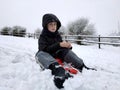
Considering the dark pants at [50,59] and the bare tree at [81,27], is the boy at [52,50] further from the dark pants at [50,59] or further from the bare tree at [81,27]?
the bare tree at [81,27]

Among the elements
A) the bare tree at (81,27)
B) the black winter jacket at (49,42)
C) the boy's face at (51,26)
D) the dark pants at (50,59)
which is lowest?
the dark pants at (50,59)

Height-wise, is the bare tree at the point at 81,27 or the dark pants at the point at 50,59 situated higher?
the bare tree at the point at 81,27

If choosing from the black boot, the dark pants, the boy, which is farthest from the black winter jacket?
the black boot

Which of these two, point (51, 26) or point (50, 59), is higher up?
point (51, 26)

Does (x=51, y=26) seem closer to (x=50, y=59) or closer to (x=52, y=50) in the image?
(x=52, y=50)

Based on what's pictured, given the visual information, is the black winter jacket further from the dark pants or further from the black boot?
the black boot

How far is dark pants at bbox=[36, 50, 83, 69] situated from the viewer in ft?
11.4

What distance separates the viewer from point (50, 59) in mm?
3494

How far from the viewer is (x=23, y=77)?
346cm

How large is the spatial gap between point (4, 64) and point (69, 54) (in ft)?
5.05

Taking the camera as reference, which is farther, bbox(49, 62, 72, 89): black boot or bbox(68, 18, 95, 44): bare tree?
bbox(68, 18, 95, 44): bare tree

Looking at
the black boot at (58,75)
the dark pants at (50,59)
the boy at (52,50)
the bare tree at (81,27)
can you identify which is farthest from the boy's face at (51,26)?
the bare tree at (81,27)

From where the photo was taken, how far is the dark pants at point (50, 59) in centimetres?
347

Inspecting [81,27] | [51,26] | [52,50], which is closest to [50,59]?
[52,50]
